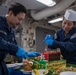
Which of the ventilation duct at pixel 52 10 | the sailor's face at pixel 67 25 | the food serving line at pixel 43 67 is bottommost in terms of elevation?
the food serving line at pixel 43 67

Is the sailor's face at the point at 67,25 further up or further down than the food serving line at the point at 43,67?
further up

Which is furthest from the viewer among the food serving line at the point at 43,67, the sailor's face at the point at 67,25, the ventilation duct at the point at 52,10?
the ventilation duct at the point at 52,10

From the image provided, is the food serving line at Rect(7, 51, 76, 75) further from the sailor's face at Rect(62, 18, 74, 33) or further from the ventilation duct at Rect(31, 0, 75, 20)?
the ventilation duct at Rect(31, 0, 75, 20)

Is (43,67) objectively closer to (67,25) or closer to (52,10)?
(67,25)

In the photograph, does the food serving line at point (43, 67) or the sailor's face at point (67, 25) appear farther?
the sailor's face at point (67, 25)

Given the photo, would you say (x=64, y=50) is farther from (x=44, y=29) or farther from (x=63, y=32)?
(x=44, y=29)

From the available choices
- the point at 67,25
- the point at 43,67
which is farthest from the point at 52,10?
the point at 43,67

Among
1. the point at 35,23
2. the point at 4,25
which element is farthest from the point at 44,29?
the point at 4,25

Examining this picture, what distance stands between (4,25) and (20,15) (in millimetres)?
223

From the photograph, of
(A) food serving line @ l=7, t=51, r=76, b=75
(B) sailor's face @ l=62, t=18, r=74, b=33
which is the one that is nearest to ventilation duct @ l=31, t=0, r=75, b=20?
(B) sailor's face @ l=62, t=18, r=74, b=33

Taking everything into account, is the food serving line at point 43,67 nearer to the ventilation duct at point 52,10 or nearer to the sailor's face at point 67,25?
the sailor's face at point 67,25

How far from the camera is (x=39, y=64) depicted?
2.00 meters

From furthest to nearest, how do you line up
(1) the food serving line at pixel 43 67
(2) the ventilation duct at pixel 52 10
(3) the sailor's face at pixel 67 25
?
(2) the ventilation duct at pixel 52 10
(3) the sailor's face at pixel 67 25
(1) the food serving line at pixel 43 67

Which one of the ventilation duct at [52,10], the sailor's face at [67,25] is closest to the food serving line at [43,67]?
the sailor's face at [67,25]
